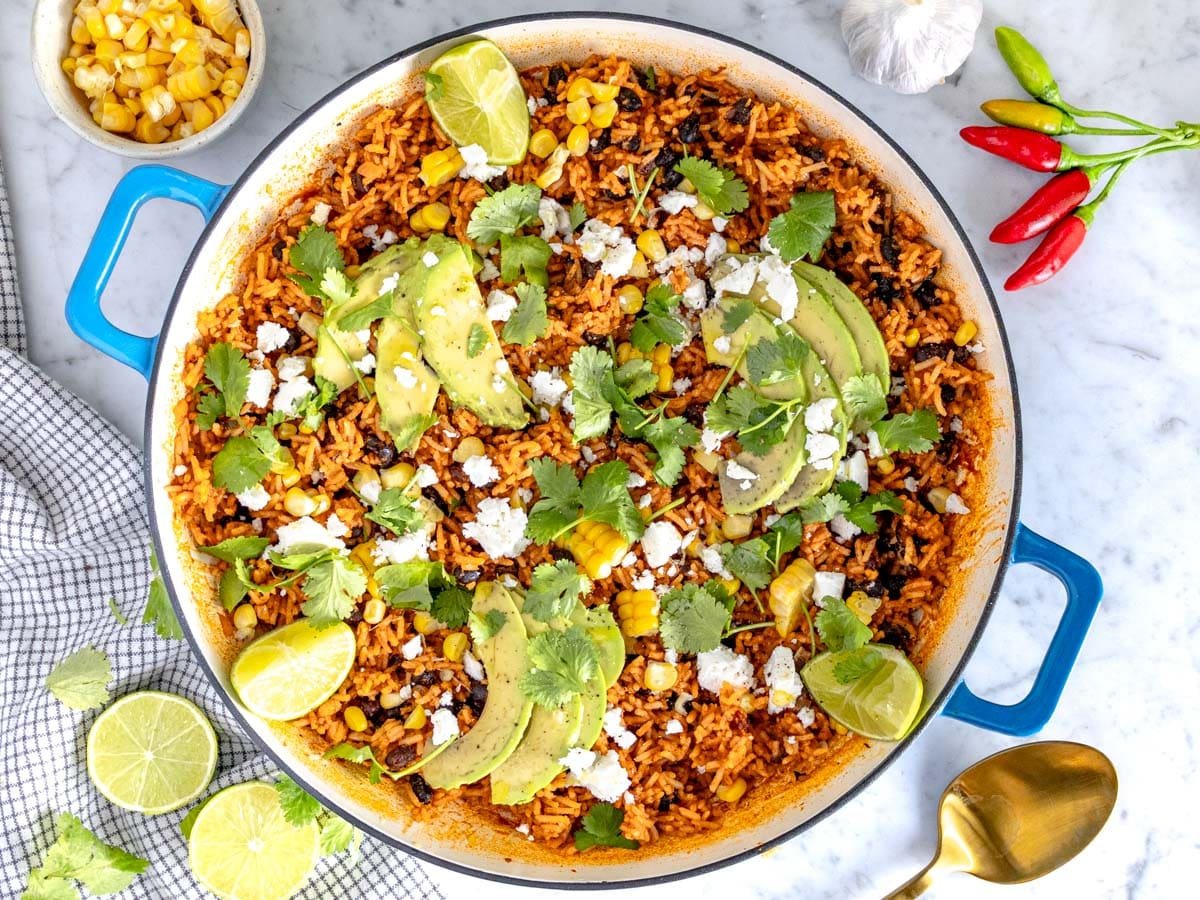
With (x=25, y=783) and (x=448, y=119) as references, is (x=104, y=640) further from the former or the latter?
(x=448, y=119)

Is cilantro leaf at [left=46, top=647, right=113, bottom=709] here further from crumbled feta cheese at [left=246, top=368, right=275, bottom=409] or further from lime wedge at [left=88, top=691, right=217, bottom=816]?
crumbled feta cheese at [left=246, top=368, right=275, bottom=409]

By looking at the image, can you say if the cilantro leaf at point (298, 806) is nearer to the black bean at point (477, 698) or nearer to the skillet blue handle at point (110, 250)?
the black bean at point (477, 698)

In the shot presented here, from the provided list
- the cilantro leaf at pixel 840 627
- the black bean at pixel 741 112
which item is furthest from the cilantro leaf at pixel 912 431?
the black bean at pixel 741 112

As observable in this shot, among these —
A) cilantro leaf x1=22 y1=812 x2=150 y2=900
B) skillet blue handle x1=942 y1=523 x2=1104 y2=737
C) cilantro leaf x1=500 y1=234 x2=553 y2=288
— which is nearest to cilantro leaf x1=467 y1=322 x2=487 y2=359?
cilantro leaf x1=500 y1=234 x2=553 y2=288

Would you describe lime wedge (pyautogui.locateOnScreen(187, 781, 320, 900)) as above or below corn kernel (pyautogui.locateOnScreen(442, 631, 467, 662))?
below

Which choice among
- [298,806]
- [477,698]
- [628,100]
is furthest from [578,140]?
[298,806]
